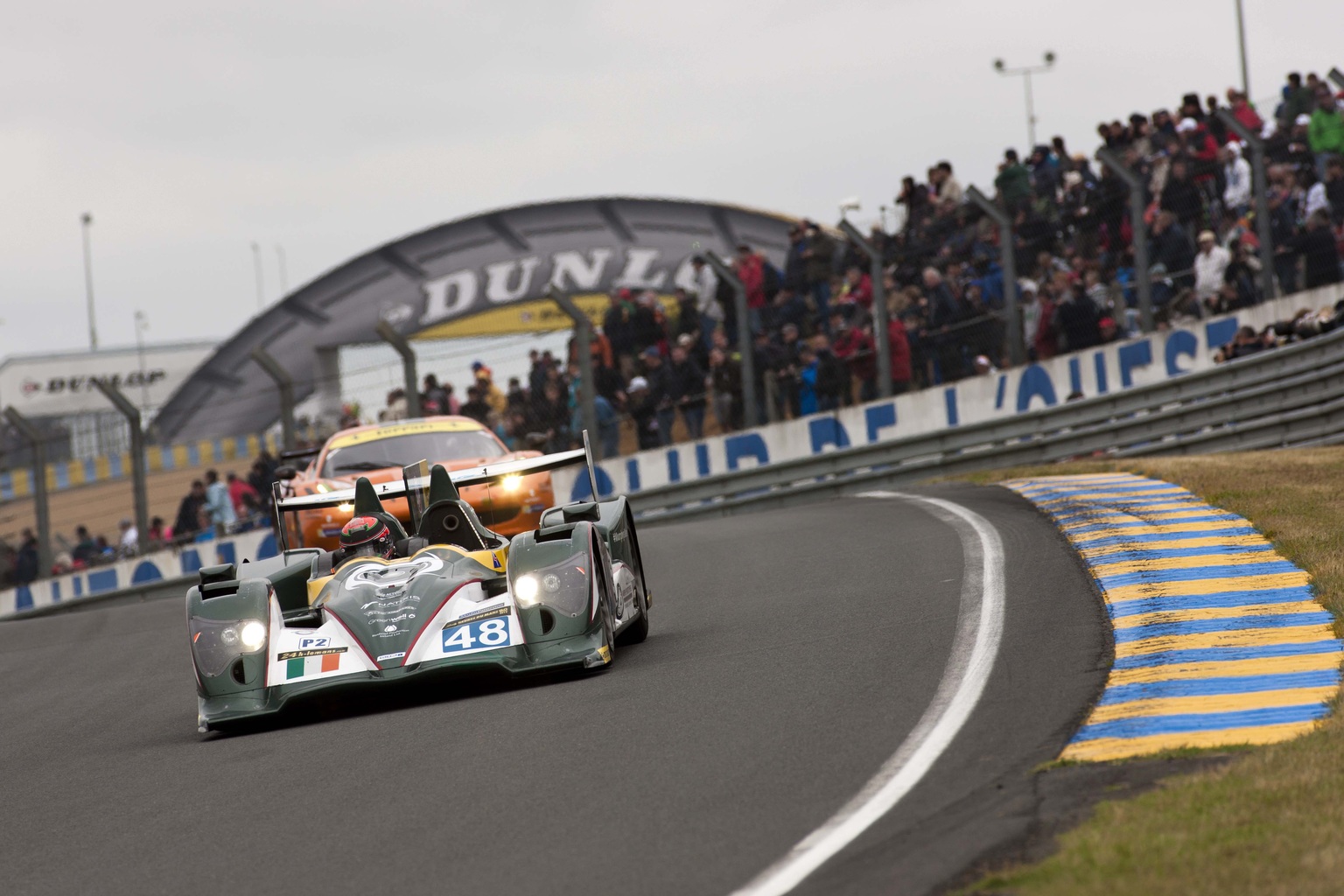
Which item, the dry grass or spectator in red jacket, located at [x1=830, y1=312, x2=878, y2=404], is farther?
spectator in red jacket, located at [x1=830, y1=312, x2=878, y2=404]

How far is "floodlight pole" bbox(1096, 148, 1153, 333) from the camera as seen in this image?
17.6 metres

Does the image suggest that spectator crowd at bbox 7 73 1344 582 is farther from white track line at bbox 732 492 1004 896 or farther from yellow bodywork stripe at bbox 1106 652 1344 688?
yellow bodywork stripe at bbox 1106 652 1344 688

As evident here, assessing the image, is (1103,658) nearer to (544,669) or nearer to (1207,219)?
(544,669)

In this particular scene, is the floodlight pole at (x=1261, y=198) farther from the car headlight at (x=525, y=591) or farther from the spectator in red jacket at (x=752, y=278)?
the car headlight at (x=525, y=591)

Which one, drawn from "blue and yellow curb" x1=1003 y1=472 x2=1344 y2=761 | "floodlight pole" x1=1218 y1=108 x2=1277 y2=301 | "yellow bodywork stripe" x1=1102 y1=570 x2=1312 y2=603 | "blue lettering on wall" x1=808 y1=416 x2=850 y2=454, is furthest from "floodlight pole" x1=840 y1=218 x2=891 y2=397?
"yellow bodywork stripe" x1=1102 y1=570 x2=1312 y2=603

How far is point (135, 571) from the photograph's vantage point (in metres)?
22.0

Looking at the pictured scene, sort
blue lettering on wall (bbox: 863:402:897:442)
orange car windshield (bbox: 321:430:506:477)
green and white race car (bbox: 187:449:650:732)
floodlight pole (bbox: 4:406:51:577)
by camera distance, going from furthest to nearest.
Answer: floodlight pole (bbox: 4:406:51:577), blue lettering on wall (bbox: 863:402:897:442), orange car windshield (bbox: 321:430:506:477), green and white race car (bbox: 187:449:650:732)

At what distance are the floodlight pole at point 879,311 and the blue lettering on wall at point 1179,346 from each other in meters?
2.90

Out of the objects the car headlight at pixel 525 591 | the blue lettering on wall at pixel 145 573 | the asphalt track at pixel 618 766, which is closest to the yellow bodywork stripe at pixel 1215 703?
the asphalt track at pixel 618 766

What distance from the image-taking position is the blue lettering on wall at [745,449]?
19.4m

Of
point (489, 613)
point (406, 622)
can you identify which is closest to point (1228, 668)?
point (489, 613)

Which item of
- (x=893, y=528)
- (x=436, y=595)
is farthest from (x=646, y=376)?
(x=436, y=595)

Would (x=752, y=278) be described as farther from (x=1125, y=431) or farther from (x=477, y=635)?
(x=477, y=635)

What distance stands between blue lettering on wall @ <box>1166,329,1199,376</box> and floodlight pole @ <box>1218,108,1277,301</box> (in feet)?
2.73
